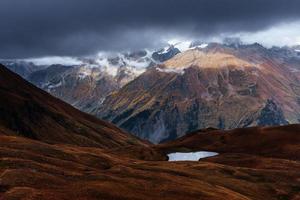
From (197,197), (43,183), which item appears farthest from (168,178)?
(43,183)

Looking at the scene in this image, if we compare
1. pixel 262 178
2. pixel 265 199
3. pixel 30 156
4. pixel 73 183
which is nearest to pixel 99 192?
pixel 73 183

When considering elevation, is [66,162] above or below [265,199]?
above

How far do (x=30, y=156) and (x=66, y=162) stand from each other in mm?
8688

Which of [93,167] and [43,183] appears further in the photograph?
[93,167]

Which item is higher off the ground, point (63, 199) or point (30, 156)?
point (30, 156)

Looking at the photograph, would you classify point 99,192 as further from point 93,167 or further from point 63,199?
point 93,167

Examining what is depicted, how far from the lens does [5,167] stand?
10962cm

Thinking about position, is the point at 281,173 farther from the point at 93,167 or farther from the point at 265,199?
the point at 93,167

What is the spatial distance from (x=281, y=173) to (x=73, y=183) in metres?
76.5

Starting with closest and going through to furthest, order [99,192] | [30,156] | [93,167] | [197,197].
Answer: [99,192] → [197,197] → [30,156] → [93,167]

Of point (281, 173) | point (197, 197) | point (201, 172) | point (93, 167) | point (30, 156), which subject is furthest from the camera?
point (281, 173)

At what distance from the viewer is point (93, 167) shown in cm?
13588

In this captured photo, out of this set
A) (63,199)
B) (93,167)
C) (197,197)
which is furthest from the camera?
(93,167)

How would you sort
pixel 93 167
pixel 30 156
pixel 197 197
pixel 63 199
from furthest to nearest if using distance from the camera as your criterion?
pixel 93 167, pixel 30 156, pixel 197 197, pixel 63 199
